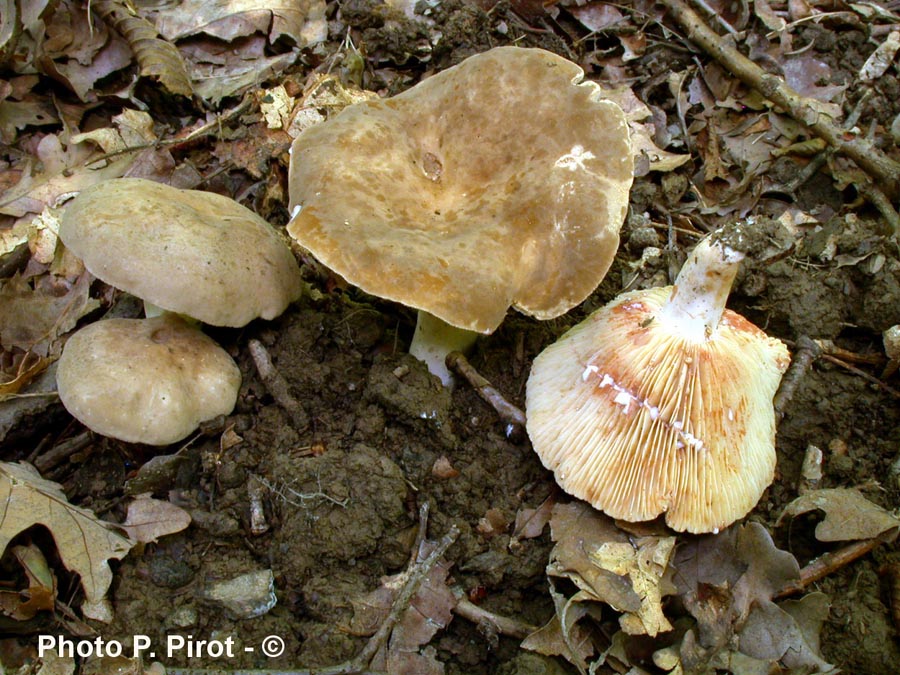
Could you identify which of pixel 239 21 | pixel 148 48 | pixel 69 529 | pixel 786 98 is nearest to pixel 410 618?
pixel 69 529

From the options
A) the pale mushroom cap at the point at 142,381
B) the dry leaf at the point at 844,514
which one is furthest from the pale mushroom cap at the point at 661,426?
the pale mushroom cap at the point at 142,381

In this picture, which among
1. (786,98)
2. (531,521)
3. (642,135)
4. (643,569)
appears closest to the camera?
(643,569)

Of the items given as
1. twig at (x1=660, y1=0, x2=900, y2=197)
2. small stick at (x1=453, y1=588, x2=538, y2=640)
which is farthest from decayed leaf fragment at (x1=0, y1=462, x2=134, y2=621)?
twig at (x1=660, y1=0, x2=900, y2=197)

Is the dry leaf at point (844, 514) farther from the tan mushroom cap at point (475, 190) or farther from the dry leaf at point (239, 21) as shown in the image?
the dry leaf at point (239, 21)

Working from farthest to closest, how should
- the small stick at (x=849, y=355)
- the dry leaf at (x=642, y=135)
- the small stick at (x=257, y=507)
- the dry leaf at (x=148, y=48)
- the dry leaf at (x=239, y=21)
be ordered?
→ the dry leaf at (x=239, y=21), the dry leaf at (x=148, y=48), the dry leaf at (x=642, y=135), the small stick at (x=849, y=355), the small stick at (x=257, y=507)

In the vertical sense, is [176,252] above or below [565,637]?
above

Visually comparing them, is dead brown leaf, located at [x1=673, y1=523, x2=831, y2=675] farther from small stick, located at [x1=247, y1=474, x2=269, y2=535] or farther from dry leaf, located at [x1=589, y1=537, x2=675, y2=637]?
small stick, located at [x1=247, y1=474, x2=269, y2=535]

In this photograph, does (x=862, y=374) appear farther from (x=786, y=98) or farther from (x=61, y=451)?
(x=61, y=451)
